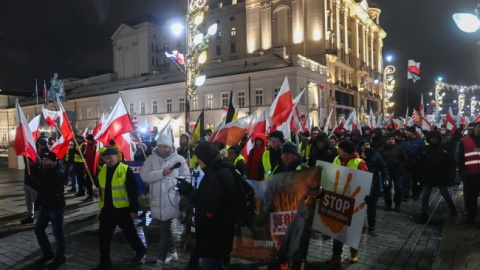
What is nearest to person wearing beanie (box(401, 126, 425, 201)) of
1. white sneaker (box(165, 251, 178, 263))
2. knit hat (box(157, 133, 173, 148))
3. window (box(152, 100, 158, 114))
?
white sneaker (box(165, 251, 178, 263))

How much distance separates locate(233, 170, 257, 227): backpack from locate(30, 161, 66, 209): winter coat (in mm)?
3196

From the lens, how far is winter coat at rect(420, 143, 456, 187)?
8.02m

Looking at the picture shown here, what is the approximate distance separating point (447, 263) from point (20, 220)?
8.42 m

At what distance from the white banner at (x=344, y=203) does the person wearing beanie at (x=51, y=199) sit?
12.6ft

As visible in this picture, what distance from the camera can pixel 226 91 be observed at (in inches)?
1796

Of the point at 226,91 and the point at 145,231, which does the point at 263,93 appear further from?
the point at 145,231

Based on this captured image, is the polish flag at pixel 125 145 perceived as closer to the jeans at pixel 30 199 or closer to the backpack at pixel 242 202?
the jeans at pixel 30 199

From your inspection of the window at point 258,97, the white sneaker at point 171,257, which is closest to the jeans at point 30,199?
the white sneaker at point 171,257

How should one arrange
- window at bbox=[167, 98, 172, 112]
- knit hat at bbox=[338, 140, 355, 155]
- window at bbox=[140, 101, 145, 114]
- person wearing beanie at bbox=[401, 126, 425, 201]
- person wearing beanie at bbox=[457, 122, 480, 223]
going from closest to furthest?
knit hat at bbox=[338, 140, 355, 155] → person wearing beanie at bbox=[457, 122, 480, 223] → person wearing beanie at bbox=[401, 126, 425, 201] → window at bbox=[167, 98, 172, 112] → window at bbox=[140, 101, 145, 114]

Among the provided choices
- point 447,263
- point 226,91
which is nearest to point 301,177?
point 447,263

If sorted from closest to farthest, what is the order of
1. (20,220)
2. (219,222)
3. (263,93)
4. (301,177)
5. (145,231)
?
(219,222) < (301,177) < (145,231) < (20,220) < (263,93)

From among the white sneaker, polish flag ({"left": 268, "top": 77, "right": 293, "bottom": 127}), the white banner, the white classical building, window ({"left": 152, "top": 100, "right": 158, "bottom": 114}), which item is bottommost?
the white sneaker

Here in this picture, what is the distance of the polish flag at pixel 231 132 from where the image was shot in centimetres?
766

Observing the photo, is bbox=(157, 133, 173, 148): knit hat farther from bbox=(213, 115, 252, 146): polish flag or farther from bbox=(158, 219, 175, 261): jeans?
bbox=(213, 115, 252, 146): polish flag
